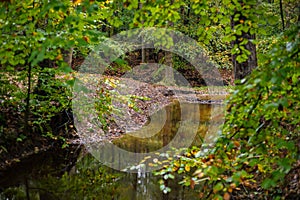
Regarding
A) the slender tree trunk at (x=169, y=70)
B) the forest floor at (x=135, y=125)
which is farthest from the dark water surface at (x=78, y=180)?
the slender tree trunk at (x=169, y=70)

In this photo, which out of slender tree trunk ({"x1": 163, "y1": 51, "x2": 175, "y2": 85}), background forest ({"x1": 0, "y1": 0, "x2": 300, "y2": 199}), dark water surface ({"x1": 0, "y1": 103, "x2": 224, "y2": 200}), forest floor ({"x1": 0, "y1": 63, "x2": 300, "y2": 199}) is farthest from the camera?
slender tree trunk ({"x1": 163, "y1": 51, "x2": 175, "y2": 85})

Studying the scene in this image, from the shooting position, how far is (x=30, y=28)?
8.78 feet

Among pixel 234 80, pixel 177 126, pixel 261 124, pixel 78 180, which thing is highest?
pixel 234 80

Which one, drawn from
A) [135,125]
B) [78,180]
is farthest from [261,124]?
[135,125]

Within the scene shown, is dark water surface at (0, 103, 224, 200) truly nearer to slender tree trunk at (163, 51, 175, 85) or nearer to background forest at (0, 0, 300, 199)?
background forest at (0, 0, 300, 199)

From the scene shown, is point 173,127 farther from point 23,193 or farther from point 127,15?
point 127,15

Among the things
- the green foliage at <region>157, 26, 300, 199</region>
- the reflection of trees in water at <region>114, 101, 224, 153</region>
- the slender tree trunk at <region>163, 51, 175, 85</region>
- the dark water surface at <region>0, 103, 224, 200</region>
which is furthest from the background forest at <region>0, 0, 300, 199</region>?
the slender tree trunk at <region>163, 51, 175, 85</region>

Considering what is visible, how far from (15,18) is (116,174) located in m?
3.53

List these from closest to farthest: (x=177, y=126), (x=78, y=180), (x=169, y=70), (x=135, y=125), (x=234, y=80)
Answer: (x=234, y=80)
(x=78, y=180)
(x=135, y=125)
(x=177, y=126)
(x=169, y=70)

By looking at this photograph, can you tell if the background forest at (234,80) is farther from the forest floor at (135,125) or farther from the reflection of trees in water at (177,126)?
the reflection of trees in water at (177,126)

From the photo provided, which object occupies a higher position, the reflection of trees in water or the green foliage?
the green foliage

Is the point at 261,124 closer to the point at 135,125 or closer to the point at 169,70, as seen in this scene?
the point at 135,125

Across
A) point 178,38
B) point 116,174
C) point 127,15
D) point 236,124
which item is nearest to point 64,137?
point 116,174

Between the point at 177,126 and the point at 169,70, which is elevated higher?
the point at 169,70
